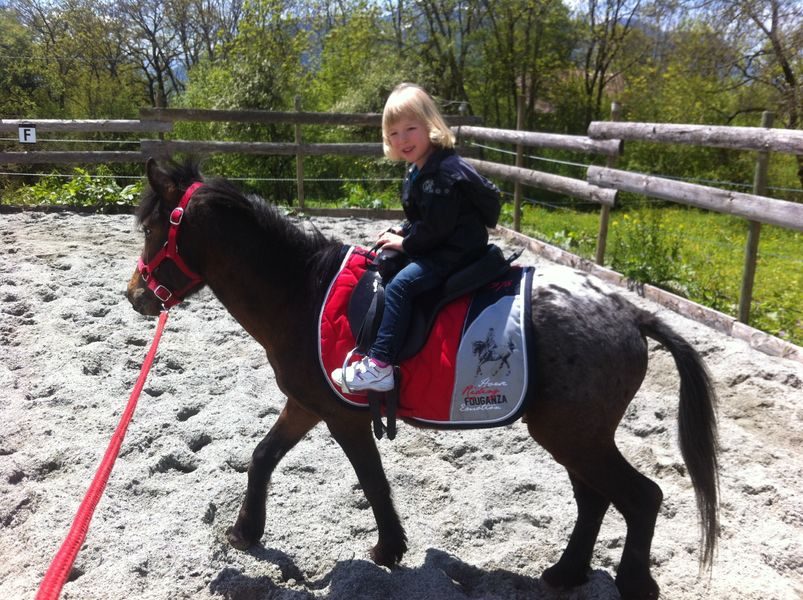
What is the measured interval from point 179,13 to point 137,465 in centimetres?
2454

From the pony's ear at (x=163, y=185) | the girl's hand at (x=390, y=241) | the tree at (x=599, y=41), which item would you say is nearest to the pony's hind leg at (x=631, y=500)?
the girl's hand at (x=390, y=241)

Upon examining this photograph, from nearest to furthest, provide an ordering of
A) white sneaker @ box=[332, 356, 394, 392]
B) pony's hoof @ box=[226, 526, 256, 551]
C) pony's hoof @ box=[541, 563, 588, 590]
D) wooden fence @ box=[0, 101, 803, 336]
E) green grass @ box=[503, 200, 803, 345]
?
white sneaker @ box=[332, 356, 394, 392] < pony's hoof @ box=[541, 563, 588, 590] < pony's hoof @ box=[226, 526, 256, 551] < wooden fence @ box=[0, 101, 803, 336] < green grass @ box=[503, 200, 803, 345]

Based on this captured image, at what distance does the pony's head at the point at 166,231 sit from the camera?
266cm

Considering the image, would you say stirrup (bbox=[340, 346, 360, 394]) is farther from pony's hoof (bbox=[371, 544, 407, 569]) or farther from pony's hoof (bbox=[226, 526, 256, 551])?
pony's hoof (bbox=[226, 526, 256, 551])

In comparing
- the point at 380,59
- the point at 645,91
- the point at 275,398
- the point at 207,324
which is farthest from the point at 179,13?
the point at 275,398

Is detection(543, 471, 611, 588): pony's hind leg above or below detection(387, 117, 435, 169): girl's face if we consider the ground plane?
below

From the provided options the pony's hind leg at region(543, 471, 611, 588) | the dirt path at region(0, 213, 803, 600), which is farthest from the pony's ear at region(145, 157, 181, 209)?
the pony's hind leg at region(543, 471, 611, 588)

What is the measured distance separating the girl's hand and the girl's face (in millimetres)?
319

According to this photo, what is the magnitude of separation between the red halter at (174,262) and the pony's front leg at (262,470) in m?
0.70

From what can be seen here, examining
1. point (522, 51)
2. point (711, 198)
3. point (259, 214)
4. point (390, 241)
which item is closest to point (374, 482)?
point (390, 241)

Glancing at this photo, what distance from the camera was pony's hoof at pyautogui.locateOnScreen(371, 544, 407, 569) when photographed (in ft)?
9.01

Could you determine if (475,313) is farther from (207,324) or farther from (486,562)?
(207,324)

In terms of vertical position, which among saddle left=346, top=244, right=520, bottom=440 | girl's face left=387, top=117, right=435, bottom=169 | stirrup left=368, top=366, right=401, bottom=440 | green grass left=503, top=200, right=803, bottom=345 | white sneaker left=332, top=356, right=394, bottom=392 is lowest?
Result: green grass left=503, top=200, right=803, bottom=345

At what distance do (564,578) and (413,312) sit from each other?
131 centimetres
